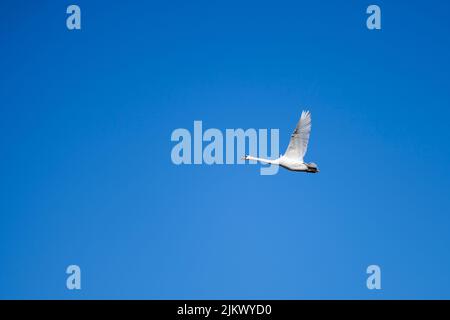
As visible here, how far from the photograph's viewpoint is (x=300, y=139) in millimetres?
45906

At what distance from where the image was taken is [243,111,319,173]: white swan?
45531 millimetres

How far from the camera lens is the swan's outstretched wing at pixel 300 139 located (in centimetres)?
4547

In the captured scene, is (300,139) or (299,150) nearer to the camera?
(300,139)

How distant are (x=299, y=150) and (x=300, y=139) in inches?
26.0

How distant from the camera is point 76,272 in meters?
49.1

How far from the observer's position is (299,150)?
152 ft

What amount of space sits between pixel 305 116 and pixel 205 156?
19.5ft

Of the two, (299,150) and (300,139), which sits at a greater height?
(300,139)

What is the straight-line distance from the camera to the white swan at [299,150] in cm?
4553
